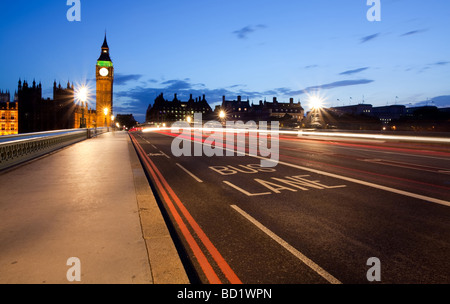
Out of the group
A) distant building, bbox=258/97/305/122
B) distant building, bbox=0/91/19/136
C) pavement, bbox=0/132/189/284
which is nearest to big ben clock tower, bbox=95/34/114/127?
distant building, bbox=0/91/19/136

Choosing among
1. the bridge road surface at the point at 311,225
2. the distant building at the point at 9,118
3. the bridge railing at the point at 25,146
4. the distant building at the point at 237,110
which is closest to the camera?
the bridge road surface at the point at 311,225

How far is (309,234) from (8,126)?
150m

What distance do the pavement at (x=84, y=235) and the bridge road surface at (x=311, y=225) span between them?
0.48 m

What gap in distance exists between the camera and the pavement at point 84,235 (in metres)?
3.38

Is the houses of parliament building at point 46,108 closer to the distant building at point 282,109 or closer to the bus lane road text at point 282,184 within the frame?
the distant building at point 282,109

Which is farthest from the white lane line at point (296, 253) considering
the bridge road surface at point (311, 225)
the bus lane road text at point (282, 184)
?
the bus lane road text at point (282, 184)

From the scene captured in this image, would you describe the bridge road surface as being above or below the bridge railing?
below

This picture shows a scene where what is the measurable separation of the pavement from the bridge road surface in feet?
1.57

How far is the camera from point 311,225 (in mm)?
5137

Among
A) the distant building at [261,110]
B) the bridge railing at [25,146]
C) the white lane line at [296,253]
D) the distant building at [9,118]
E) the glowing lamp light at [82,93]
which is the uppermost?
the distant building at [261,110]

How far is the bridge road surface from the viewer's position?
361 cm

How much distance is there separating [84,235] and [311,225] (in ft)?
12.1

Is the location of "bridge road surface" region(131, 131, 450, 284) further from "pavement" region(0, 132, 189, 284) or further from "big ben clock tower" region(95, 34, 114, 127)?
"big ben clock tower" region(95, 34, 114, 127)
